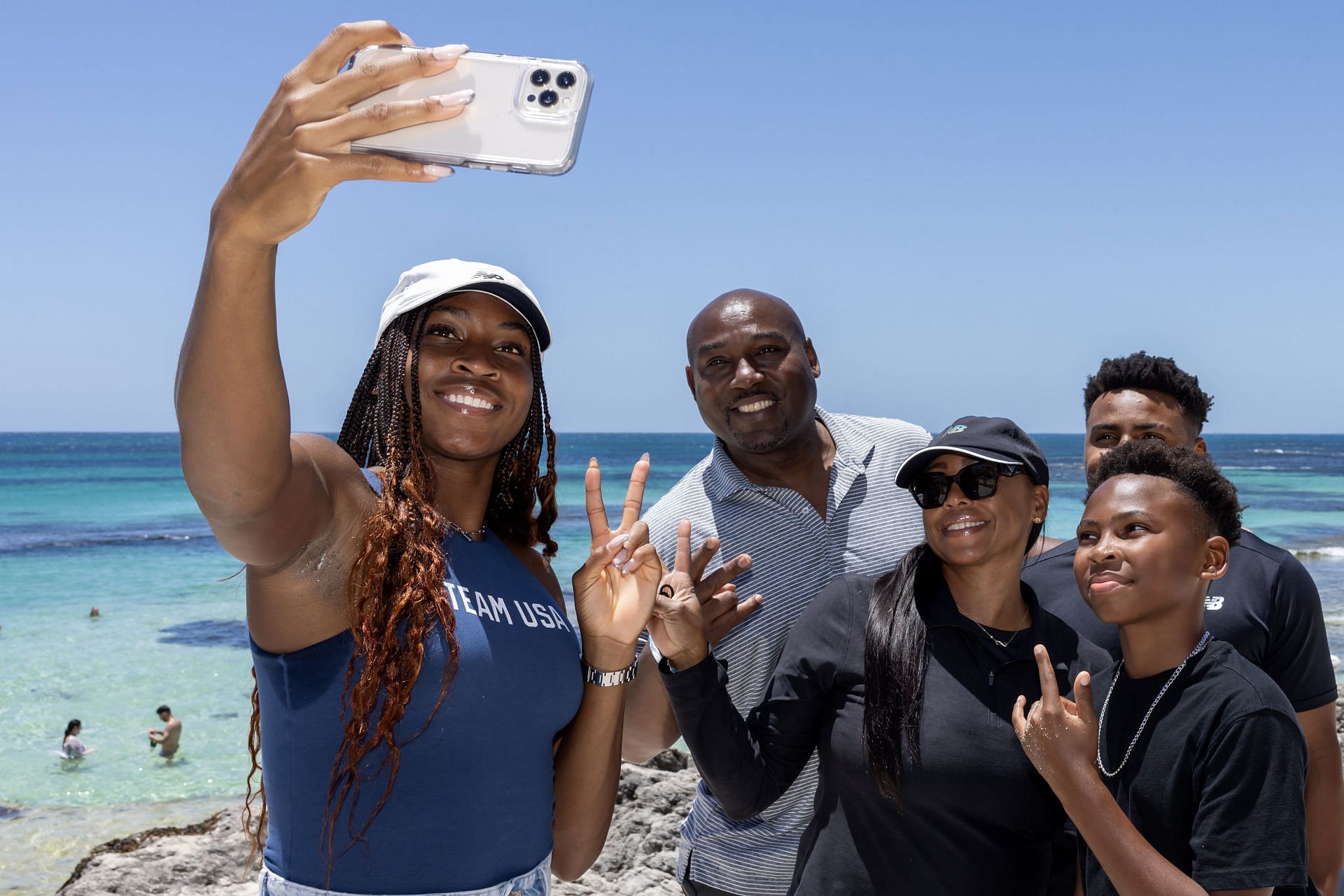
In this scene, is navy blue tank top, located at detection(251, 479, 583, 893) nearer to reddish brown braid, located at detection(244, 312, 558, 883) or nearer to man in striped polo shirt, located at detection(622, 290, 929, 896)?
reddish brown braid, located at detection(244, 312, 558, 883)

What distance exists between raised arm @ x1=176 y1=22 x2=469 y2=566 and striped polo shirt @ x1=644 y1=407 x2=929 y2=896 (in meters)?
1.86

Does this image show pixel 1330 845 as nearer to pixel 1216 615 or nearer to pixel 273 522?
pixel 1216 615

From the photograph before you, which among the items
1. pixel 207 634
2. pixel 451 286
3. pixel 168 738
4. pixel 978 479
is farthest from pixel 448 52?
pixel 207 634

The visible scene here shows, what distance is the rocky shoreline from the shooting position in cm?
452

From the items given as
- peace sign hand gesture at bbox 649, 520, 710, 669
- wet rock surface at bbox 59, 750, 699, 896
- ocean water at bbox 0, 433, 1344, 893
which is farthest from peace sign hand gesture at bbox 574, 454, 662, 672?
wet rock surface at bbox 59, 750, 699, 896

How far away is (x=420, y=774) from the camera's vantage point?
2053mm

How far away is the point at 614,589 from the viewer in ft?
8.27

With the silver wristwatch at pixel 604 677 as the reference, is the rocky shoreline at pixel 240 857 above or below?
below

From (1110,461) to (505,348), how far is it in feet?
5.43

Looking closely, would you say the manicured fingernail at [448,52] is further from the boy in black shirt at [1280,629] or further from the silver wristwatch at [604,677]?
the boy in black shirt at [1280,629]

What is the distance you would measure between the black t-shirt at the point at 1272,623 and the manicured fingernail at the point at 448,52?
8.17ft

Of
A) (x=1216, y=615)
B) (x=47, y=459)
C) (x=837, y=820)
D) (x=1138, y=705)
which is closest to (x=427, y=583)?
(x=837, y=820)

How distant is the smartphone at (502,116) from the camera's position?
1.62 metres

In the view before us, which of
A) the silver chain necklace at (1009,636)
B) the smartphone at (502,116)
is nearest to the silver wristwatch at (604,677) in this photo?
the silver chain necklace at (1009,636)
